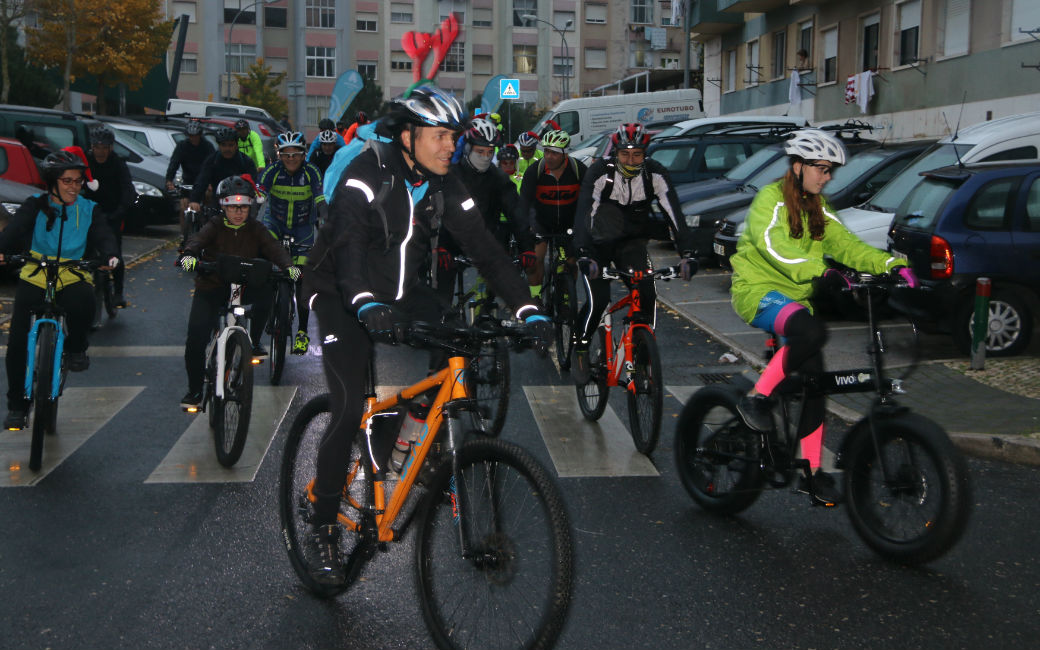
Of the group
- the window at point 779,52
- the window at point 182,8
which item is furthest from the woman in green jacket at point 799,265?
the window at point 182,8

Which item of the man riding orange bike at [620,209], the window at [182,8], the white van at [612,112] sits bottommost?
the man riding orange bike at [620,209]

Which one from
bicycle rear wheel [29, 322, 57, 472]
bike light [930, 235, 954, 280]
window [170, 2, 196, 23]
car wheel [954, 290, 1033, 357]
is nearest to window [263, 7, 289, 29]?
window [170, 2, 196, 23]

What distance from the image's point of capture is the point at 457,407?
3.90 metres

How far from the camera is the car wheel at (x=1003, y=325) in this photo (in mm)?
10023

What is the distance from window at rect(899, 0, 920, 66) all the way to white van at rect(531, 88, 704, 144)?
29.1 feet

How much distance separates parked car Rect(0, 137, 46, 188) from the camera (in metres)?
14.8

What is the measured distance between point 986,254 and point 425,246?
6863mm

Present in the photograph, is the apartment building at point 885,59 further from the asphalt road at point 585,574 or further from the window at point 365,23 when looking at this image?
the window at point 365,23

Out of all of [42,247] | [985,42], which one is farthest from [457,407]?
[985,42]

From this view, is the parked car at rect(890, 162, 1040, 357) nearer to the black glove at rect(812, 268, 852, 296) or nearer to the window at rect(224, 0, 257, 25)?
the black glove at rect(812, 268, 852, 296)

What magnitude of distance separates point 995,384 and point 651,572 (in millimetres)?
5034

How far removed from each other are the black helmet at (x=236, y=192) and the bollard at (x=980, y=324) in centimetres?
562

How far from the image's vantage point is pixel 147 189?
838 inches

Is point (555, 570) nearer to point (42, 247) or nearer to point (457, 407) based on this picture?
Result: point (457, 407)
